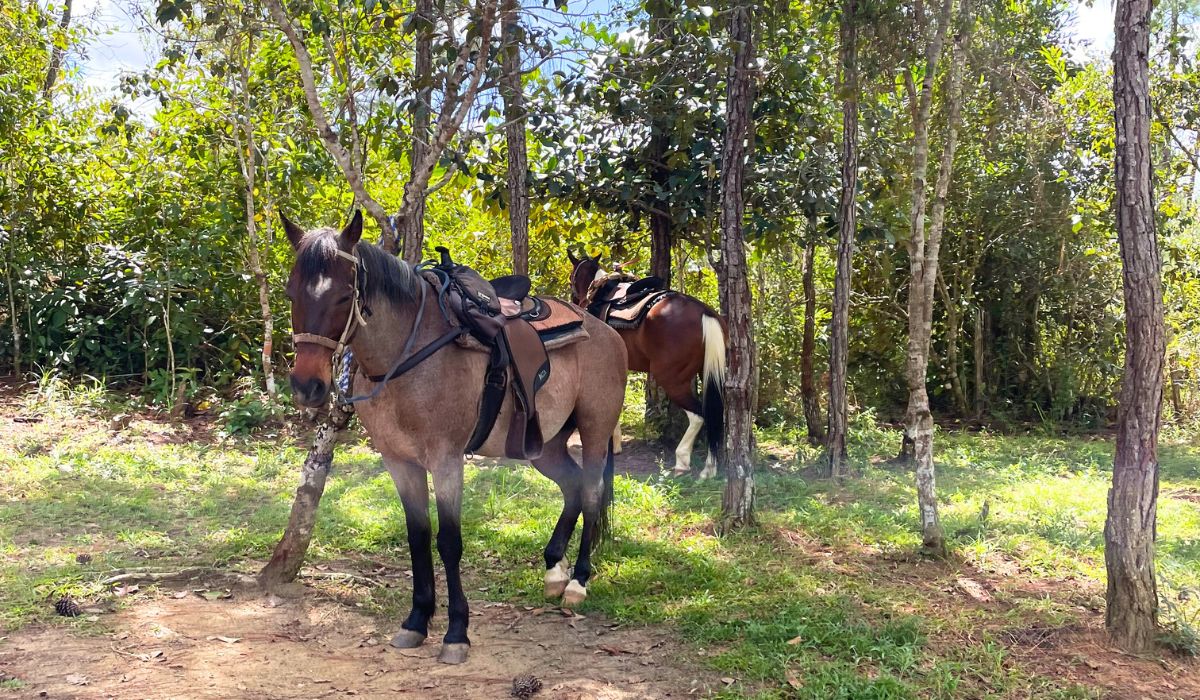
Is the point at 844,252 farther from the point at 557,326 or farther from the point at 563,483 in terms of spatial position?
Result: the point at 563,483

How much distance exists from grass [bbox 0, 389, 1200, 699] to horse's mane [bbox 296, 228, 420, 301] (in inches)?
65.7

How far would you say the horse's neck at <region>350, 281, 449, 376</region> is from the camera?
11.6ft

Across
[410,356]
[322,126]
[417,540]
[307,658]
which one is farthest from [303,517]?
[322,126]

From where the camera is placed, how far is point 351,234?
3.37 m

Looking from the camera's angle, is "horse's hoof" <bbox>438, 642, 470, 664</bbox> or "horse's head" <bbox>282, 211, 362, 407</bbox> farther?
"horse's hoof" <bbox>438, 642, 470, 664</bbox>

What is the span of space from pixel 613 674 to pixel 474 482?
351cm

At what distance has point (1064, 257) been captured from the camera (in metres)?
10.4

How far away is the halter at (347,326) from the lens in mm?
3213

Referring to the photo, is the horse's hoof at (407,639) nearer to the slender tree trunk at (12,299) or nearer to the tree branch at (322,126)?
the tree branch at (322,126)

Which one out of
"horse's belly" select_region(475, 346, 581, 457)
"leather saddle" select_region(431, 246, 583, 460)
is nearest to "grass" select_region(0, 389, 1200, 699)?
"horse's belly" select_region(475, 346, 581, 457)

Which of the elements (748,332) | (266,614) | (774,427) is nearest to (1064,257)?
(774,427)

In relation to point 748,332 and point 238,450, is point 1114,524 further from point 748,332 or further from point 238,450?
point 238,450

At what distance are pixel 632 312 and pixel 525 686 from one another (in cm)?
521

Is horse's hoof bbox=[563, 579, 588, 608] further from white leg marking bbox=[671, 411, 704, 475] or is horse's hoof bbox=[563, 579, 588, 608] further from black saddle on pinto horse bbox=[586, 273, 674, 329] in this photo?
black saddle on pinto horse bbox=[586, 273, 674, 329]
